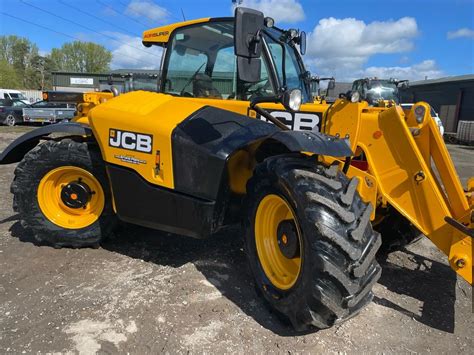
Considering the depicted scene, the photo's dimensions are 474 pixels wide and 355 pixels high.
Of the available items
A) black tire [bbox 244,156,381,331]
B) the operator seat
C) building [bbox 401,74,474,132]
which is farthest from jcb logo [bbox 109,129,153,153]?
building [bbox 401,74,474,132]

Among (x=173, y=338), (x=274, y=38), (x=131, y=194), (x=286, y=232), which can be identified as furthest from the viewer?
(x=274, y=38)

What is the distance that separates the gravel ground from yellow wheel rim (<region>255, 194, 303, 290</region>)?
29cm

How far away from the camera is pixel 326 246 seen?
253 cm

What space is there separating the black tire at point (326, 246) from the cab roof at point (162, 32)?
2.02m

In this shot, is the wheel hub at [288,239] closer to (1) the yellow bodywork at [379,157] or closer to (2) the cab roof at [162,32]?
(1) the yellow bodywork at [379,157]

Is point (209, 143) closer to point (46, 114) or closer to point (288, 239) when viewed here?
point (288, 239)

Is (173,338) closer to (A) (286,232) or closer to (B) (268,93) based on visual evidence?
(A) (286,232)

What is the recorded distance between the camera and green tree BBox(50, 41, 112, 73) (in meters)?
73.9

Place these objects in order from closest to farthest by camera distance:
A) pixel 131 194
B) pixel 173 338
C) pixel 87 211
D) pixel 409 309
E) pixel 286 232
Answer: pixel 173 338 → pixel 286 232 → pixel 409 309 → pixel 131 194 → pixel 87 211

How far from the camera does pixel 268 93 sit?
12.4ft

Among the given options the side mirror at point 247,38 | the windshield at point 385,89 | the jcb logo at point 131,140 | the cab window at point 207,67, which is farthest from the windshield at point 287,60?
the windshield at point 385,89

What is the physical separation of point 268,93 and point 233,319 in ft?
6.43

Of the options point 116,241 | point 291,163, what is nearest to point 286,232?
point 291,163

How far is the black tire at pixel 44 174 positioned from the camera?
4.17 m
